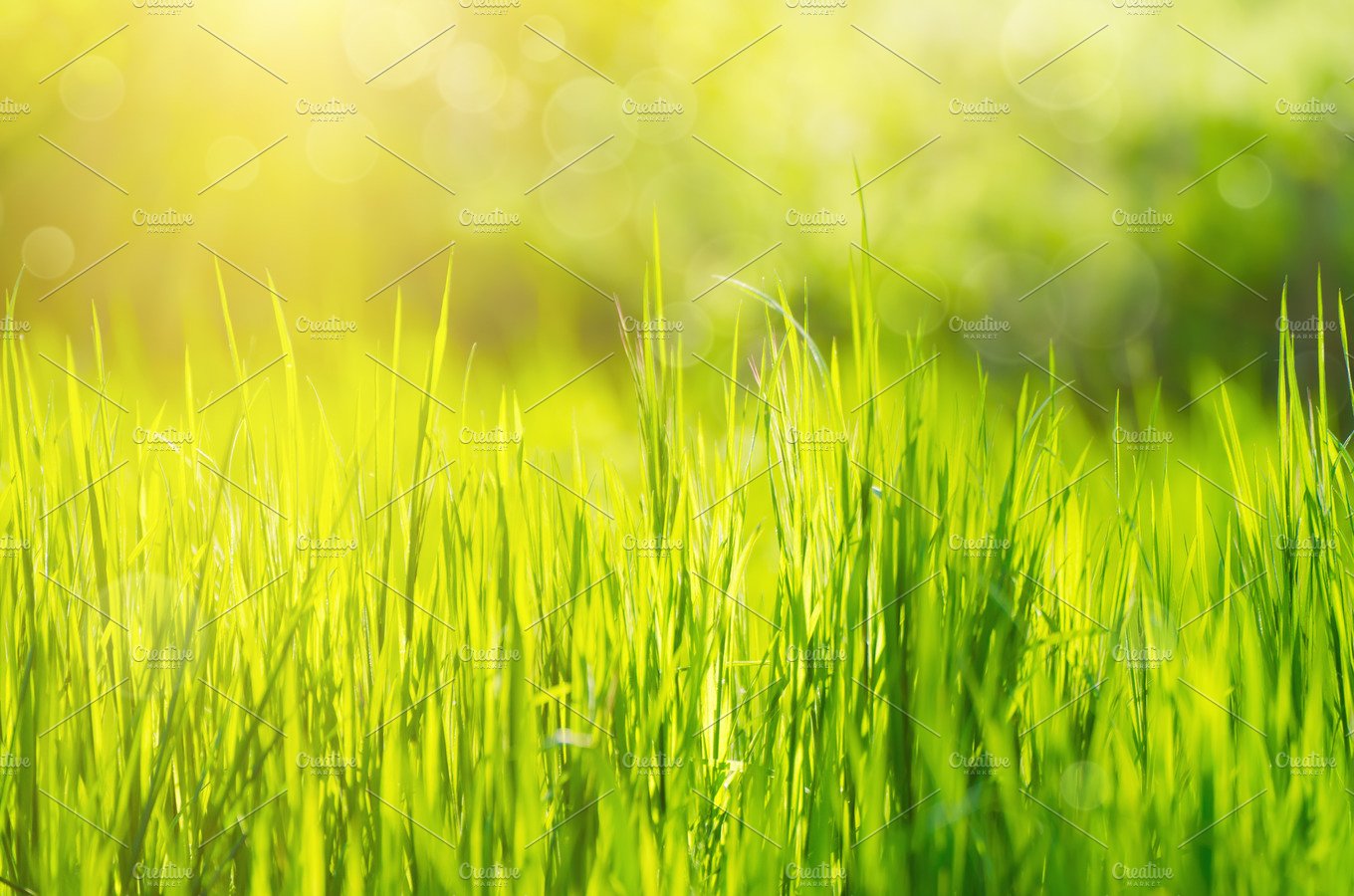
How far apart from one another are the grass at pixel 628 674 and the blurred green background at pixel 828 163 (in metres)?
3.28

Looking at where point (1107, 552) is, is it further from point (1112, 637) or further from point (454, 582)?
point (454, 582)

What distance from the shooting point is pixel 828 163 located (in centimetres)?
525

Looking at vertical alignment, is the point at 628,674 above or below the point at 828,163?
below

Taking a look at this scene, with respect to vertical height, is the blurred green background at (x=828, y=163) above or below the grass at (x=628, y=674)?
above

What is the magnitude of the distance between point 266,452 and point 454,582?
0.89 feet

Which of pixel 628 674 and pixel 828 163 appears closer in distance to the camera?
pixel 628 674

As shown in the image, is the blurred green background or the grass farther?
the blurred green background

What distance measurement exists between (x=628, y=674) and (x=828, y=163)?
4.84 meters

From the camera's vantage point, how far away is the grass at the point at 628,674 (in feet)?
2.78

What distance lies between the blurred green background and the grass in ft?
10.8

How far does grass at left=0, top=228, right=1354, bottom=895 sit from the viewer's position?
33.4 inches

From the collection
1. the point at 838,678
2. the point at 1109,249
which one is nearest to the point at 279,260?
the point at 838,678

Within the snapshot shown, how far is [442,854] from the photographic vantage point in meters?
0.81

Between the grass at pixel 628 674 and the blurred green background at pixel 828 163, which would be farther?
the blurred green background at pixel 828 163
